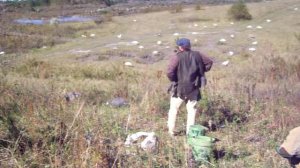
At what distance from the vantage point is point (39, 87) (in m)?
9.06

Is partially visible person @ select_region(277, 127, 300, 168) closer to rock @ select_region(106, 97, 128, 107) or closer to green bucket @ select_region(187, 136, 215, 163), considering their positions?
green bucket @ select_region(187, 136, 215, 163)

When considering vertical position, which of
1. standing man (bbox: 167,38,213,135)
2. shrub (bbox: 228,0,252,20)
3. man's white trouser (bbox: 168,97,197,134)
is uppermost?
standing man (bbox: 167,38,213,135)

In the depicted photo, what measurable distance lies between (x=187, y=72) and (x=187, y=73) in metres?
0.01

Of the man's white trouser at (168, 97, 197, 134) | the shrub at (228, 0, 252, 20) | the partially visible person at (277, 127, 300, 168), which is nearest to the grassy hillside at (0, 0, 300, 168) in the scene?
the man's white trouser at (168, 97, 197, 134)

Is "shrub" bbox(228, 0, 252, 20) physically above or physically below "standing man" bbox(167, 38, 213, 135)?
below

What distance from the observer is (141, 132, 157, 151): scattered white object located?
6287 millimetres

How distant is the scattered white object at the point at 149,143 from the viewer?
6287mm

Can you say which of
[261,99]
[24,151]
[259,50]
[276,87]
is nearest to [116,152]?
[24,151]

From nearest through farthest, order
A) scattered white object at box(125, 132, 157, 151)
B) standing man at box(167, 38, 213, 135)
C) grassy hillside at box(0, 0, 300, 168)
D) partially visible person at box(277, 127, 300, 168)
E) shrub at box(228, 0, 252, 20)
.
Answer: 1. partially visible person at box(277, 127, 300, 168)
2. grassy hillside at box(0, 0, 300, 168)
3. scattered white object at box(125, 132, 157, 151)
4. standing man at box(167, 38, 213, 135)
5. shrub at box(228, 0, 252, 20)

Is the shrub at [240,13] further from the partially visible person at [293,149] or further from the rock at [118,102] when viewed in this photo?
the partially visible person at [293,149]

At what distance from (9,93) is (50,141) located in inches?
83.5

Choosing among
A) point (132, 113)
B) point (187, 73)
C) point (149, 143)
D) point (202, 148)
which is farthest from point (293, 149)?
point (132, 113)

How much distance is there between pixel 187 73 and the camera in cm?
775

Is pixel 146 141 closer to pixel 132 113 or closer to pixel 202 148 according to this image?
pixel 202 148
